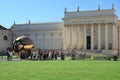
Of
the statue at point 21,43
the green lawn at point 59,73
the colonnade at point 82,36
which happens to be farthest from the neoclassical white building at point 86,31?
the green lawn at point 59,73

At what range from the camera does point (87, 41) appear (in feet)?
286

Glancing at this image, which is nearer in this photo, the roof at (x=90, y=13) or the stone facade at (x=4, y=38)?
the roof at (x=90, y=13)

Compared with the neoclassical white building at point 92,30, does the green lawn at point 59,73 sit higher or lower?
lower

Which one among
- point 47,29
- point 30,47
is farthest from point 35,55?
point 47,29

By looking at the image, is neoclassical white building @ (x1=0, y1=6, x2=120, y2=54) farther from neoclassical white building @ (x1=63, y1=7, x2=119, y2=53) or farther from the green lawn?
the green lawn

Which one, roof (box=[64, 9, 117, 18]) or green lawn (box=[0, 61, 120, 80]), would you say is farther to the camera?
roof (box=[64, 9, 117, 18])

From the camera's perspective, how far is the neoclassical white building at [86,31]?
8300cm

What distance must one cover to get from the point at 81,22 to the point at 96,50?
8195 mm

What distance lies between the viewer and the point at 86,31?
86.8 metres

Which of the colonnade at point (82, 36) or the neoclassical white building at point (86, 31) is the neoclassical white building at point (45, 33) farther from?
the colonnade at point (82, 36)

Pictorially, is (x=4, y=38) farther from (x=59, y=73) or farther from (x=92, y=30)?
(x=59, y=73)

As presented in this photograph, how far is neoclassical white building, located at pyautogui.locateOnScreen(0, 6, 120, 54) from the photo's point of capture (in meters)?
83.0

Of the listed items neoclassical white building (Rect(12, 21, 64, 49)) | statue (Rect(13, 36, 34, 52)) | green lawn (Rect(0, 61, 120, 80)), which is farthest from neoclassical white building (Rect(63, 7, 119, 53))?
green lawn (Rect(0, 61, 120, 80))

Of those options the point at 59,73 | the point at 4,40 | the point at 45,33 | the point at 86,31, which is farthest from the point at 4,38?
the point at 59,73
